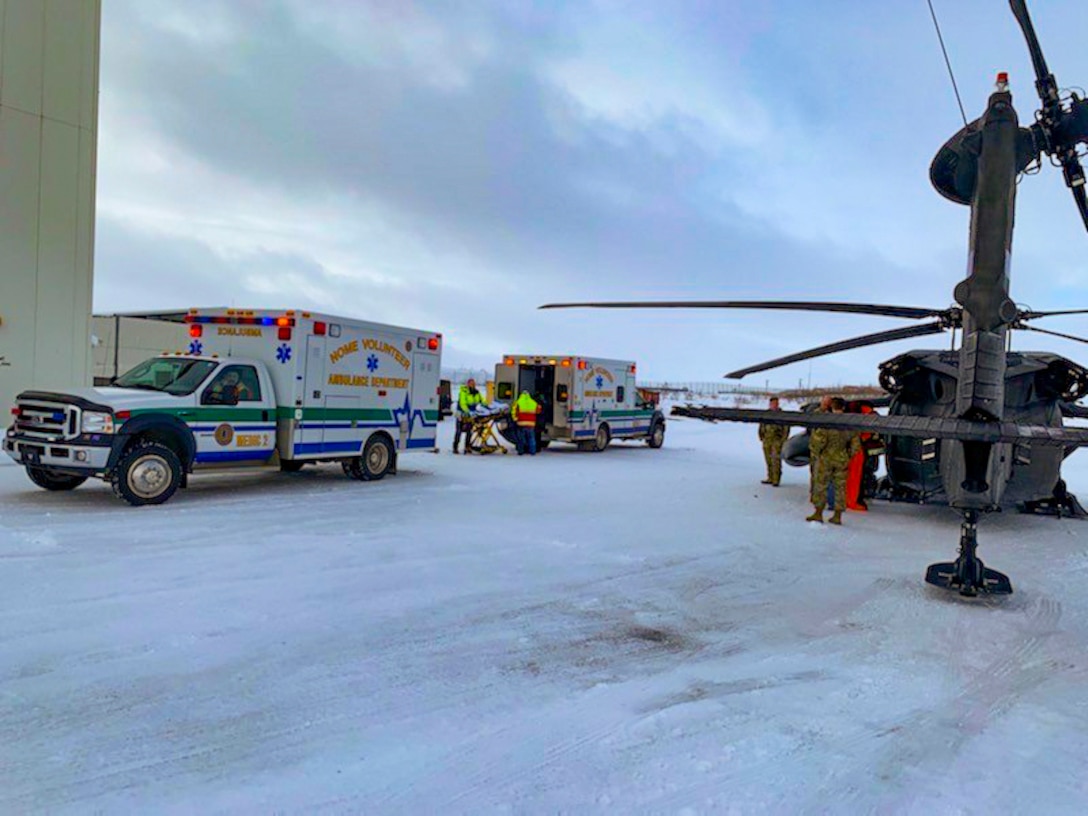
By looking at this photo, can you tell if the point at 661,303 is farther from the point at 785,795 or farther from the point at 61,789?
the point at 61,789

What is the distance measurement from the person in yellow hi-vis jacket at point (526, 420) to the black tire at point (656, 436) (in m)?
5.76

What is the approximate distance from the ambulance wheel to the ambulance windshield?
1225cm

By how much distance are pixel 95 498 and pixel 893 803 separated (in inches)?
395

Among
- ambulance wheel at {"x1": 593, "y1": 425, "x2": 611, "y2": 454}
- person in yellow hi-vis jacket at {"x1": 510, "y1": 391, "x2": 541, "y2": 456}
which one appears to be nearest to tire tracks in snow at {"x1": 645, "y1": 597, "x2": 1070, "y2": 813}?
person in yellow hi-vis jacket at {"x1": 510, "y1": 391, "x2": 541, "y2": 456}

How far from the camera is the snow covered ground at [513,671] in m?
3.38

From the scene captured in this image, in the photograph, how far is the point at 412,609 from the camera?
5.89 m

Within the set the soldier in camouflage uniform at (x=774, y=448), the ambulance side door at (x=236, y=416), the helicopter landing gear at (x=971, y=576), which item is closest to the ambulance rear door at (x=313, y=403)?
the ambulance side door at (x=236, y=416)

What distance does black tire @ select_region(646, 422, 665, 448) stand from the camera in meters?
24.1

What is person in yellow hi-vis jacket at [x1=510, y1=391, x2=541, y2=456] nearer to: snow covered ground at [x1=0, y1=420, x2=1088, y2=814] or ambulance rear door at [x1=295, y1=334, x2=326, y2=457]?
ambulance rear door at [x1=295, y1=334, x2=326, y2=457]

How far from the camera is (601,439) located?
71.3 ft

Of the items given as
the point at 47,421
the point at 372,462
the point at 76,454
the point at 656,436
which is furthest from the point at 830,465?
the point at 656,436

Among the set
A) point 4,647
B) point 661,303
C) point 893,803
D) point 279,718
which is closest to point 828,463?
A: point 661,303

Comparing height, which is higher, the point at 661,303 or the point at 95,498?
the point at 661,303

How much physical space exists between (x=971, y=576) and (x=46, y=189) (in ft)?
67.4
